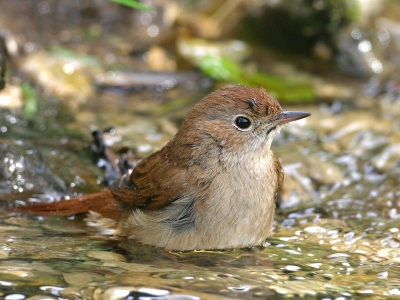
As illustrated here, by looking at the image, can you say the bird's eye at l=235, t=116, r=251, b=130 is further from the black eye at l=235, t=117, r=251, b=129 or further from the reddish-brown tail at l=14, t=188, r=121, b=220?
the reddish-brown tail at l=14, t=188, r=121, b=220

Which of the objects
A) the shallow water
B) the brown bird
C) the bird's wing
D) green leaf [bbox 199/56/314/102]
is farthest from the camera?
green leaf [bbox 199/56/314/102]

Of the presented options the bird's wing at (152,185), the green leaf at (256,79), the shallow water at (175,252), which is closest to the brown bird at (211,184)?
the bird's wing at (152,185)

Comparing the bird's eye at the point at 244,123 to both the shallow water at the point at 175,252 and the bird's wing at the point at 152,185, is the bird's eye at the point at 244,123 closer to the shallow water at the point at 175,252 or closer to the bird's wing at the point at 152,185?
the bird's wing at the point at 152,185

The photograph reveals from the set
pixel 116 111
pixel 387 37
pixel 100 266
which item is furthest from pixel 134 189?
pixel 387 37

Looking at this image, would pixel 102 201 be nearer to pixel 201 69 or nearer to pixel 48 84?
pixel 48 84

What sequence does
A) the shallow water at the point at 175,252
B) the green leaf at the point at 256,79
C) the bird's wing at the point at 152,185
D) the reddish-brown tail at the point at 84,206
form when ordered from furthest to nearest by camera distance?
the green leaf at the point at 256,79
the reddish-brown tail at the point at 84,206
the bird's wing at the point at 152,185
the shallow water at the point at 175,252

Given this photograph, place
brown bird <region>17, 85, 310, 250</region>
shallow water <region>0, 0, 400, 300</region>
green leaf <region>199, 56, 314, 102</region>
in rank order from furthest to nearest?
green leaf <region>199, 56, 314, 102</region> < brown bird <region>17, 85, 310, 250</region> < shallow water <region>0, 0, 400, 300</region>

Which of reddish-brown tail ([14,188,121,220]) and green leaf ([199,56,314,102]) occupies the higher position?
green leaf ([199,56,314,102])

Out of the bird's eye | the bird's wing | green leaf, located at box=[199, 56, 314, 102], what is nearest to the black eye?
the bird's eye

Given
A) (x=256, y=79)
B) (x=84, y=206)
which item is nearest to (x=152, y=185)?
(x=84, y=206)

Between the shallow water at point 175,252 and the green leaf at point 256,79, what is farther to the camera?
the green leaf at point 256,79
